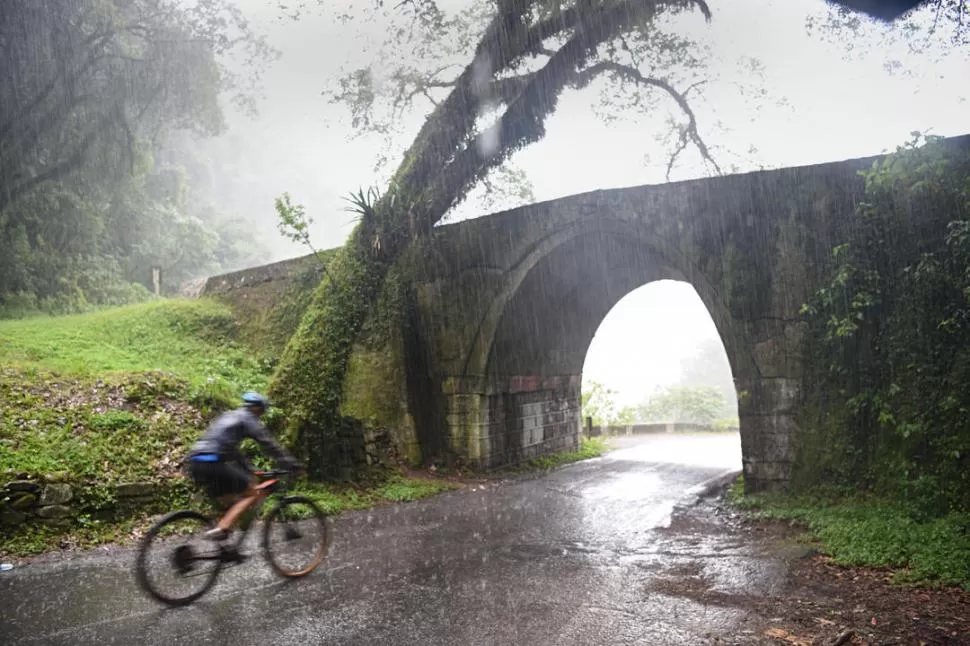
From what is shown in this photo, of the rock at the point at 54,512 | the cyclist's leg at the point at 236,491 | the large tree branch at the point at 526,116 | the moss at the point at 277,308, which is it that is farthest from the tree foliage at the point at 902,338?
the moss at the point at 277,308

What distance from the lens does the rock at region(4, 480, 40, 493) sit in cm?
635

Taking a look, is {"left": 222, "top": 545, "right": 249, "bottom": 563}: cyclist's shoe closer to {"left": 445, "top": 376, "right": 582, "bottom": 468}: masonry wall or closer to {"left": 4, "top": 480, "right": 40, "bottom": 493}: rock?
{"left": 4, "top": 480, "right": 40, "bottom": 493}: rock

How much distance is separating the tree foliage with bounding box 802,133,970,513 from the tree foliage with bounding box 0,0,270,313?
1956cm

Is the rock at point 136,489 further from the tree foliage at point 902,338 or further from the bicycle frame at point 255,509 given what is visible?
the tree foliage at point 902,338

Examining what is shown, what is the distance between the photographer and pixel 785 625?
4.22 metres

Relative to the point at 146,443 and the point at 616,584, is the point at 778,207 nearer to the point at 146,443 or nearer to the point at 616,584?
the point at 616,584

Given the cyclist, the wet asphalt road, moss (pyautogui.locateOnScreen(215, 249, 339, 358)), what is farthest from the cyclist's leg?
moss (pyautogui.locateOnScreen(215, 249, 339, 358))

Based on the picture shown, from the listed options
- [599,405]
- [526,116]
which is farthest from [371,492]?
[599,405]

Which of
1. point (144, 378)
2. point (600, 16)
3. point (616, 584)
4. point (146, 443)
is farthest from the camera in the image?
point (600, 16)

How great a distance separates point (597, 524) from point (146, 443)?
19.2 ft

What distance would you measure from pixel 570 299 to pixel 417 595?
→ 1013 cm

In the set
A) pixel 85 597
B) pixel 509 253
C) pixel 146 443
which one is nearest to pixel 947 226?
pixel 509 253

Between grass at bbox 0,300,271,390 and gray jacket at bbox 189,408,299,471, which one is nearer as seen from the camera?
gray jacket at bbox 189,408,299,471

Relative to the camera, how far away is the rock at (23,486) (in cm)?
635
